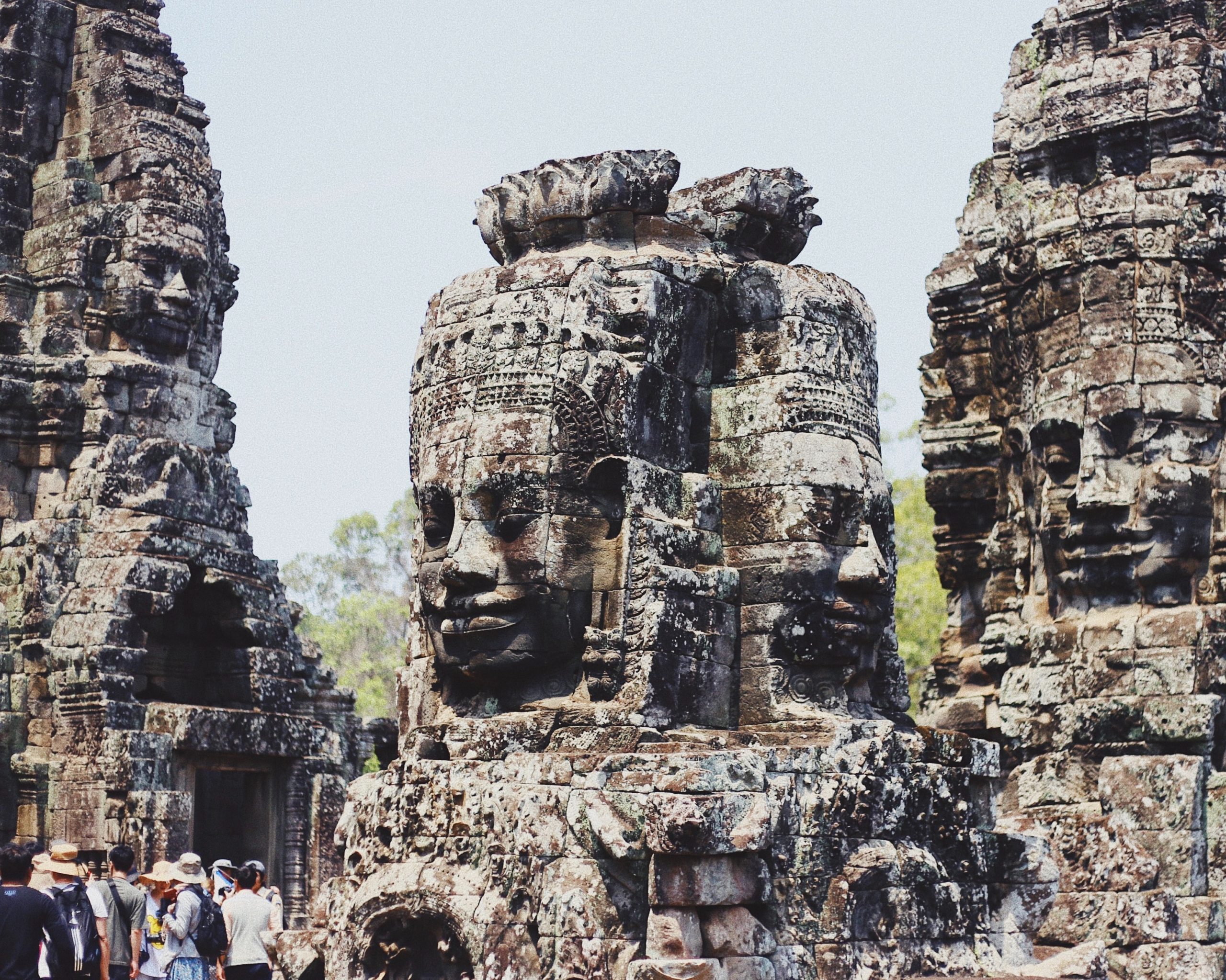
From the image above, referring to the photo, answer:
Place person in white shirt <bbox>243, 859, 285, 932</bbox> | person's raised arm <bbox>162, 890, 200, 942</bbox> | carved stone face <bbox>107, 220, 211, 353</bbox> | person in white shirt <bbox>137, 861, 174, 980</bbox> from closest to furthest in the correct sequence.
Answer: person's raised arm <bbox>162, 890, 200, 942</bbox> < person in white shirt <bbox>137, 861, 174, 980</bbox> < person in white shirt <bbox>243, 859, 285, 932</bbox> < carved stone face <bbox>107, 220, 211, 353</bbox>

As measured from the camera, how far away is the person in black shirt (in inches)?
385

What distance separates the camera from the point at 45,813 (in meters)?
19.4

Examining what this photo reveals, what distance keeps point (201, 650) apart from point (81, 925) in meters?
9.97

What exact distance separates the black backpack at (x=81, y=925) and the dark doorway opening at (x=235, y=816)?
8.90 metres

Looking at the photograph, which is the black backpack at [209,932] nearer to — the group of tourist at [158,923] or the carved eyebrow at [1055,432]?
the group of tourist at [158,923]

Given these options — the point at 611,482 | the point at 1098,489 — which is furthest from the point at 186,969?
the point at 1098,489

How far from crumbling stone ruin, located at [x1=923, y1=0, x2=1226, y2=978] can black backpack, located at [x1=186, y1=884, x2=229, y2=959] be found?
5209 mm

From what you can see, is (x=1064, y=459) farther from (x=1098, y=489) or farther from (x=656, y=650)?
(x=656, y=650)

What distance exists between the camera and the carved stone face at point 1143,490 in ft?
51.2

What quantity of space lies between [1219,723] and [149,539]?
9.85 meters

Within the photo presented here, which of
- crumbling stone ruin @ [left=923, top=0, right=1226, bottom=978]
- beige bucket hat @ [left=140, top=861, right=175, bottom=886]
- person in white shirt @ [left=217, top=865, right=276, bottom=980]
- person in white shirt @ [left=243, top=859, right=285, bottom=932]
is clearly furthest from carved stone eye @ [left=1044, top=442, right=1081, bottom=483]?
beige bucket hat @ [left=140, top=861, right=175, bottom=886]

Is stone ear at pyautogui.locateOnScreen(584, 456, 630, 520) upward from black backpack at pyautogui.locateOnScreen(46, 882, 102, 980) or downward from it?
upward

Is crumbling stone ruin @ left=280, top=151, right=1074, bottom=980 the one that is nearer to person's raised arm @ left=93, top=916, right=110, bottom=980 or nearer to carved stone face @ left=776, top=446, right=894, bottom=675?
carved stone face @ left=776, top=446, right=894, bottom=675

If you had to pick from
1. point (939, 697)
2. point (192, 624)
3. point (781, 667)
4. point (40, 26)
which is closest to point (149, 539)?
point (192, 624)
